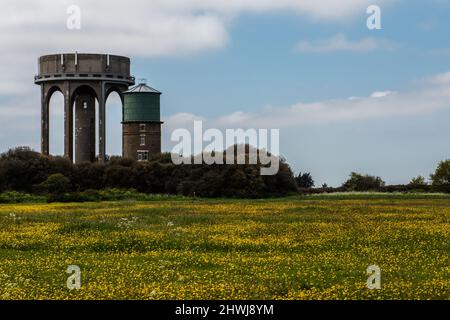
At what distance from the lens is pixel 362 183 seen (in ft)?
409

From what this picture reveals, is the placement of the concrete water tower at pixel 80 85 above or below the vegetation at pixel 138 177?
above

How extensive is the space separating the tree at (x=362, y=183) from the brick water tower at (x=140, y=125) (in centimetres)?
2817

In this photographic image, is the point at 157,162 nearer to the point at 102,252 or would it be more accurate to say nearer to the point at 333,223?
the point at 333,223

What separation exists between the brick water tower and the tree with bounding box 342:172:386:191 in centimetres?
2817

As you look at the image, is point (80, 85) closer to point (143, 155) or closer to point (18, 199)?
point (143, 155)

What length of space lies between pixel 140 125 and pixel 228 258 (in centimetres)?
9363

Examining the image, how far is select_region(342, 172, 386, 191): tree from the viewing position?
393 feet

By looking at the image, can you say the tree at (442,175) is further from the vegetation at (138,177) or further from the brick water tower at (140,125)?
the brick water tower at (140,125)

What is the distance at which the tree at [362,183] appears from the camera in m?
120

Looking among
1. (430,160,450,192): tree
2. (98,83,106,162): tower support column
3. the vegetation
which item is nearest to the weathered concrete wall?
(98,83,106,162): tower support column

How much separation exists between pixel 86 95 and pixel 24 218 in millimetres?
79755

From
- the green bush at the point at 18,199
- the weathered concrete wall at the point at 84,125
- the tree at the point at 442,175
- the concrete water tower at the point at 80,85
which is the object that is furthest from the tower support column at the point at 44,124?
the tree at the point at 442,175
